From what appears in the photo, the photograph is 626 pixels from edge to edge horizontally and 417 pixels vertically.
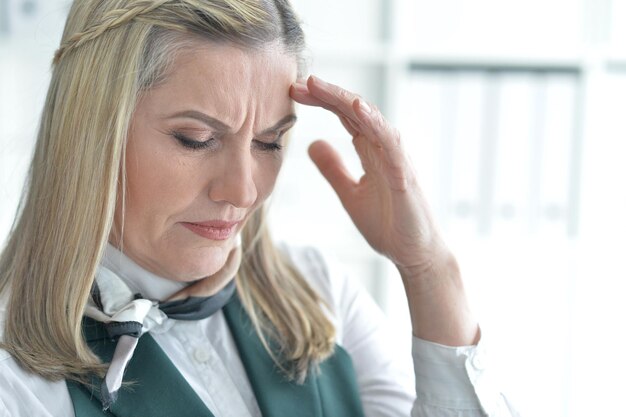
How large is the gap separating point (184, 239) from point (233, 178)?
0.13 metres

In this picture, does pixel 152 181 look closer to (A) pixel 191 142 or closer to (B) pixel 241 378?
(A) pixel 191 142

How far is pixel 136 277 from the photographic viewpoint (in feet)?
4.47

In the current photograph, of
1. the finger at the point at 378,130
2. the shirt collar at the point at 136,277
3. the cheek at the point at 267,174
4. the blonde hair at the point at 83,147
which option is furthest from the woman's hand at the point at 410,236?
the shirt collar at the point at 136,277

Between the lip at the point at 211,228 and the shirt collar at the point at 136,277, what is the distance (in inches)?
4.8

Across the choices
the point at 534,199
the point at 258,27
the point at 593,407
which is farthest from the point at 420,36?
the point at 258,27

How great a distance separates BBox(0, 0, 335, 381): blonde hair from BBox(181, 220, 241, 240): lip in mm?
122

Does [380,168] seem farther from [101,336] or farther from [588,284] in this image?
[588,284]

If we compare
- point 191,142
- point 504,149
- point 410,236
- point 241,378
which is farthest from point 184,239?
point 504,149

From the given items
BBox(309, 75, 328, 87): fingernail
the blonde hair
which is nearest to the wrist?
BBox(309, 75, 328, 87): fingernail

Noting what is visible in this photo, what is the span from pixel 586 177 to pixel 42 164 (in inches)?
74.1

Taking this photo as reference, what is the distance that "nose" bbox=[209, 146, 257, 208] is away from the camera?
127 cm

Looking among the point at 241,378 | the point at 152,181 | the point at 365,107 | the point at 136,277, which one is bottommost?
the point at 241,378

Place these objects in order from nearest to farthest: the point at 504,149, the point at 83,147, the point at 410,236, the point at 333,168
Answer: the point at 83,147, the point at 410,236, the point at 333,168, the point at 504,149

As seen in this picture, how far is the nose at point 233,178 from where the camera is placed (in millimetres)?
1268
